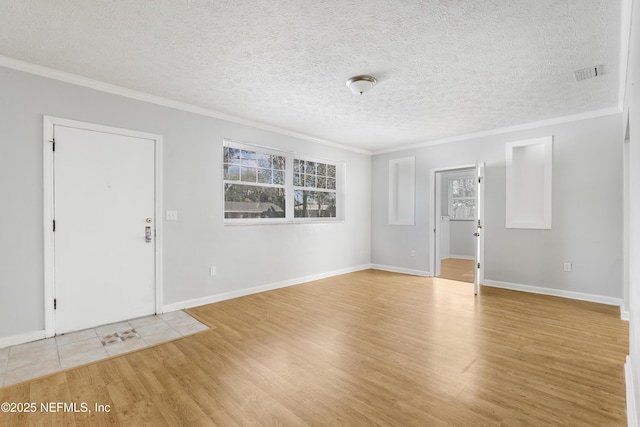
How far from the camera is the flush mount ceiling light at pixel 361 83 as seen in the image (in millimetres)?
3014

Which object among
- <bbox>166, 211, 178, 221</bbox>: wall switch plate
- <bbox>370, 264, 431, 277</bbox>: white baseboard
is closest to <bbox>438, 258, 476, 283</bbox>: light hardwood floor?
<bbox>370, 264, 431, 277</bbox>: white baseboard

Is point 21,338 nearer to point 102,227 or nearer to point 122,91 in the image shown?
point 102,227

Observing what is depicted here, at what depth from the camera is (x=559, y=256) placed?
434 cm

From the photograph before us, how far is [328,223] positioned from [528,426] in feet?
13.9

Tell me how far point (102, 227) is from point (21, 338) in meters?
1.17

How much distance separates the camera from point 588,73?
9.62ft

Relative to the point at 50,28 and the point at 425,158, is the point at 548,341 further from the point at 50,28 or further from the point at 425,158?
the point at 50,28

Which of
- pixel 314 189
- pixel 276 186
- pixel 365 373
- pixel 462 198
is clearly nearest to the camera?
pixel 365 373

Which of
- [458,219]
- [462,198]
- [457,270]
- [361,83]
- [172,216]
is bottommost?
[457,270]

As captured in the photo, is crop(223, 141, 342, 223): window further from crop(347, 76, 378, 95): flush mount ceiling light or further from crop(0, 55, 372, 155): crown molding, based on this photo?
crop(347, 76, 378, 95): flush mount ceiling light

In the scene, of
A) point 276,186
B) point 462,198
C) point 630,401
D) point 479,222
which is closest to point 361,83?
point 276,186

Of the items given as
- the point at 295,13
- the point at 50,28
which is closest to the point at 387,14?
the point at 295,13

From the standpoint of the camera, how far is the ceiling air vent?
9.30ft

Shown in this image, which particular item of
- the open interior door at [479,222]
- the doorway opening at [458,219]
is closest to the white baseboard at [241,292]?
the open interior door at [479,222]
